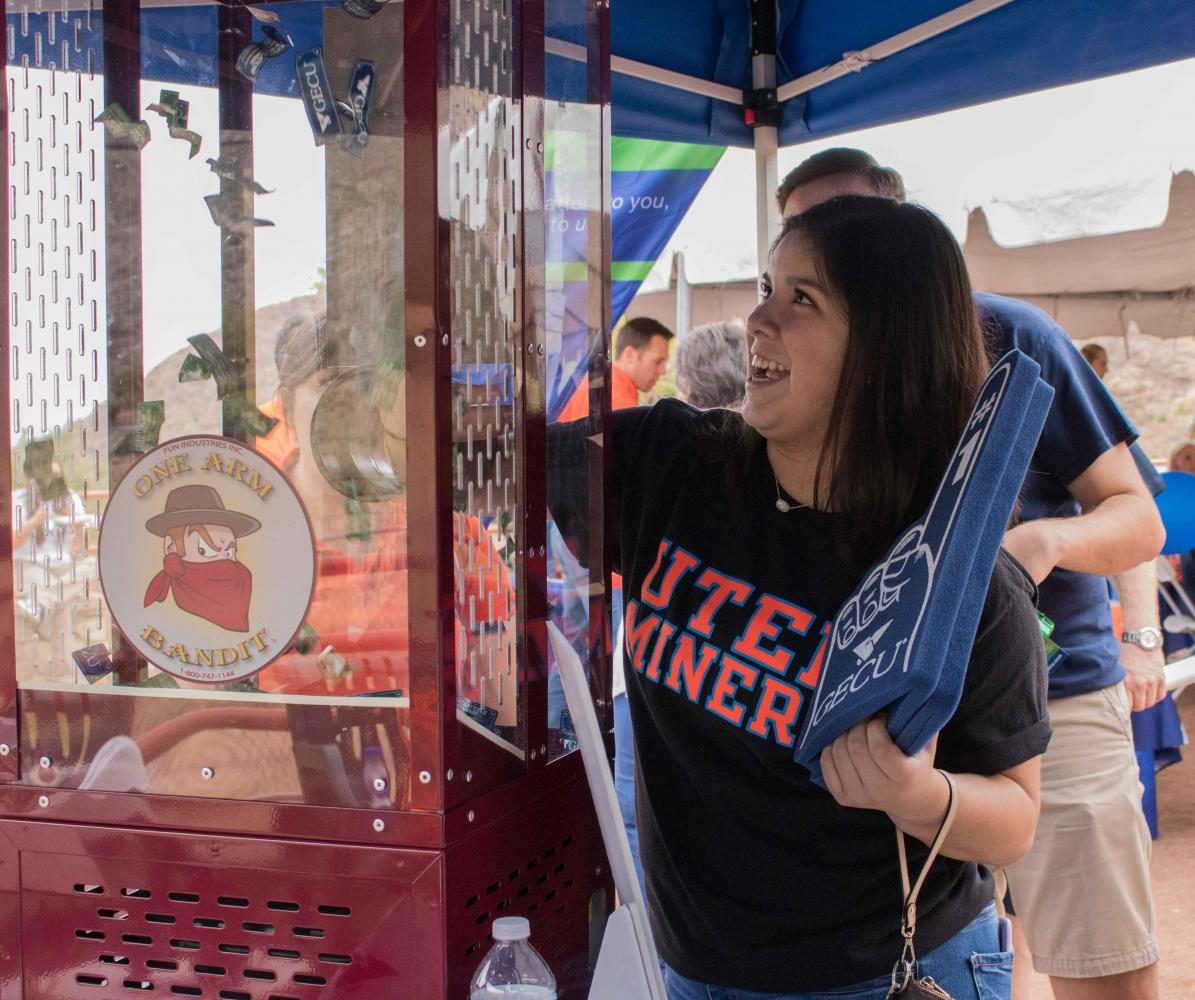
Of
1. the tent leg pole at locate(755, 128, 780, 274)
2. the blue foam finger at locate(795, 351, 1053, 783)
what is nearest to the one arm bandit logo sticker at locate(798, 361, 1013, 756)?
the blue foam finger at locate(795, 351, 1053, 783)

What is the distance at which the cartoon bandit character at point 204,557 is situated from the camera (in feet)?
3.55

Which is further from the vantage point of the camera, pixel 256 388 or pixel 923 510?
pixel 923 510

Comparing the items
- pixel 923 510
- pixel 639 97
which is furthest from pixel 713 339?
pixel 923 510

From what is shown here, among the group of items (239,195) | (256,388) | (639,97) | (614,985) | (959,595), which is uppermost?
(639,97)

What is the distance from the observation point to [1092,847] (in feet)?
6.76

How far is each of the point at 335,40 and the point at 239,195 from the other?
0.16m

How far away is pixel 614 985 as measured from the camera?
→ 1.06 m

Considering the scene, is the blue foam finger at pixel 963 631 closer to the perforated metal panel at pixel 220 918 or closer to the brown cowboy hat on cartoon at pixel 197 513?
the perforated metal panel at pixel 220 918

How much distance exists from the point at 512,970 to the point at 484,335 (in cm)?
57

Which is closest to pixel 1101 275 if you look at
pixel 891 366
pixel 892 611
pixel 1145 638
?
pixel 1145 638

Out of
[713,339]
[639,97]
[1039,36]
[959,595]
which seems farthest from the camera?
[713,339]

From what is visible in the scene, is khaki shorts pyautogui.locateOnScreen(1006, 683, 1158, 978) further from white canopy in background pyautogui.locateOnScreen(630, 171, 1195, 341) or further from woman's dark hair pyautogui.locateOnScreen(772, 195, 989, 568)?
white canopy in background pyautogui.locateOnScreen(630, 171, 1195, 341)

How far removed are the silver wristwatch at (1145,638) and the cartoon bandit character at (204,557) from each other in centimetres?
191

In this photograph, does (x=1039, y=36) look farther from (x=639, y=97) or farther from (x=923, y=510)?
(x=923, y=510)
